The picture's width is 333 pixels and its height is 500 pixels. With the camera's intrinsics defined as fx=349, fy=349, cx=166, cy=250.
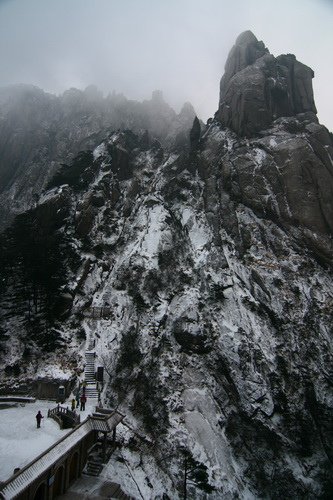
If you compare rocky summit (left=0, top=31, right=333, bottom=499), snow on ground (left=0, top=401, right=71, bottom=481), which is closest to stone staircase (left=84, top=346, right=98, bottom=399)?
rocky summit (left=0, top=31, right=333, bottom=499)

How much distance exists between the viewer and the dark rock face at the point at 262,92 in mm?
61375

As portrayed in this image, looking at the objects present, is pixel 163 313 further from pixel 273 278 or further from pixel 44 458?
pixel 44 458

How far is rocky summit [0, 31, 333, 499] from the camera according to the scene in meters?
32.1

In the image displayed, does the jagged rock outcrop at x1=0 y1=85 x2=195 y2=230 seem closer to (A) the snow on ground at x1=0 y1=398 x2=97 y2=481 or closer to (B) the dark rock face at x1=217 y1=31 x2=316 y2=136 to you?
(B) the dark rock face at x1=217 y1=31 x2=316 y2=136

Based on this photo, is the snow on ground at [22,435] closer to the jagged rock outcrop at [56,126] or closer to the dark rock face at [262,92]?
the jagged rock outcrop at [56,126]

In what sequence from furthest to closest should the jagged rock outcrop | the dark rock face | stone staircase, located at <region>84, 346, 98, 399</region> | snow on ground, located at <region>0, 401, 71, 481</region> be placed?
the jagged rock outcrop, the dark rock face, stone staircase, located at <region>84, 346, 98, 399</region>, snow on ground, located at <region>0, 401, 71, 481</region>

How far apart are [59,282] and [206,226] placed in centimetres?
2313

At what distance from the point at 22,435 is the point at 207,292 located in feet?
85.9

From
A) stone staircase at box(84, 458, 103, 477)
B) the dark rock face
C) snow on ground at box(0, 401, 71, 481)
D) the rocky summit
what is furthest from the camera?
the dark rock face

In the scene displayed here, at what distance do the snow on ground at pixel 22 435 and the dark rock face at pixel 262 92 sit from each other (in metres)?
52.8

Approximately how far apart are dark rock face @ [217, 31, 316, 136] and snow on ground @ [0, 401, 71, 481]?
Answer: 52.8 meters

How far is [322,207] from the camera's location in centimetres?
5025

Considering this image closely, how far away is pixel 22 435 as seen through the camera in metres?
23.0

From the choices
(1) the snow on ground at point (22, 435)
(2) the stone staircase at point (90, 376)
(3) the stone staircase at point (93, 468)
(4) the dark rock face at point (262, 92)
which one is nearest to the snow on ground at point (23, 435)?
(1) the snow on ground at point (22, 435)
